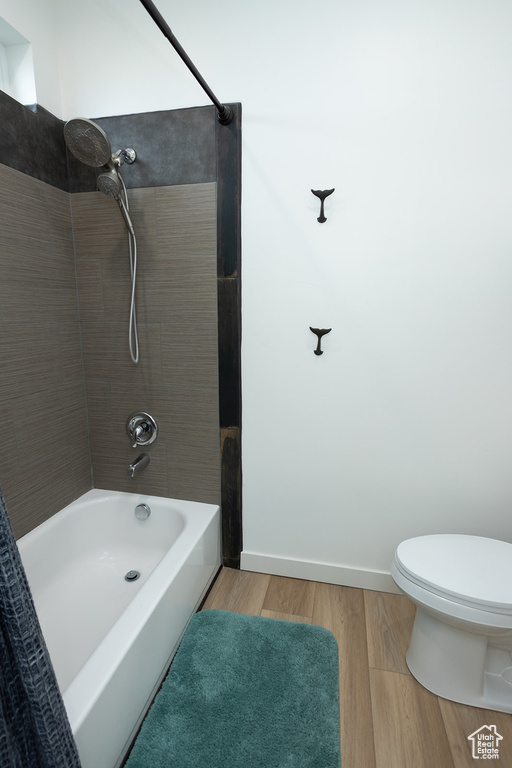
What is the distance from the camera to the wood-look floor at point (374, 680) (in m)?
1.18

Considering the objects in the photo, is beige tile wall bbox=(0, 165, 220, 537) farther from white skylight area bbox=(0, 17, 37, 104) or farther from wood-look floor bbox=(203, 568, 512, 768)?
wood-look floor bbox=(203, 568, 512, 768)

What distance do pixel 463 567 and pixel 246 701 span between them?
905 millimetres

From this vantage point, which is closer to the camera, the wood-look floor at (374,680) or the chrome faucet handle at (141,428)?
the wood-look floor at (374,680)

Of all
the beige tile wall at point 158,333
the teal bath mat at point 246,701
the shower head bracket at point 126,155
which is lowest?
the teal bath mat at point 246,701

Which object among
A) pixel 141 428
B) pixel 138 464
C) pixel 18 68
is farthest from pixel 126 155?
pixel 138 464

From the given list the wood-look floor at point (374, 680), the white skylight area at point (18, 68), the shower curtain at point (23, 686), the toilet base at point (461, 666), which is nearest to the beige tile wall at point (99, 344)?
the white skylight area at point (18, 68)

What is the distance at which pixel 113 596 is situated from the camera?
1.67 metres

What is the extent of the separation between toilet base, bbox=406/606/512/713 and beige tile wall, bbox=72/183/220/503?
1081mm

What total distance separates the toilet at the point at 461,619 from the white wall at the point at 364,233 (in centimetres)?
33

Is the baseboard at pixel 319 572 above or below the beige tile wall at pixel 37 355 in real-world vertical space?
below

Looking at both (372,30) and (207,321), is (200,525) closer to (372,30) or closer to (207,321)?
(207,321)

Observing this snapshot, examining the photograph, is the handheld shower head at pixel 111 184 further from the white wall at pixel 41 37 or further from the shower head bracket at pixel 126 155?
the white wall at pixel 41 37

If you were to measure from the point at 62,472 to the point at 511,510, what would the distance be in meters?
2.09

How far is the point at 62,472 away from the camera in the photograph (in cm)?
183
